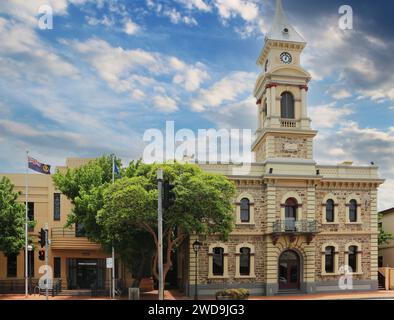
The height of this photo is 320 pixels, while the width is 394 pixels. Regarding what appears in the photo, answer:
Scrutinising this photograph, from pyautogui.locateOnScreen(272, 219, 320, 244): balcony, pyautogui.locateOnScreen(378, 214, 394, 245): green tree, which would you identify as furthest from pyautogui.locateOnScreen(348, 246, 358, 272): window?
pyautogui.locateOnScreen(378, 214, 394, 245): green tree

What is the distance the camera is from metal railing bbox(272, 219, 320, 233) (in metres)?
33.6

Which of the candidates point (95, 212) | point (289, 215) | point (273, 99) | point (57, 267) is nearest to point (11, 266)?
point (57, 267)

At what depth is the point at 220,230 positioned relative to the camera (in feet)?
96.1

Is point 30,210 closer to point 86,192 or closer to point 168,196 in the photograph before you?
point 86,192

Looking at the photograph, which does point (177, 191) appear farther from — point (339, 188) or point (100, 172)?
point (339, 188)

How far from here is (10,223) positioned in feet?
106

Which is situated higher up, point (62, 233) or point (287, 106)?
point (287, 106)

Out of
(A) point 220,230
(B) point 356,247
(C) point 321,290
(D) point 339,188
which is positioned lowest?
(C) point 321,290

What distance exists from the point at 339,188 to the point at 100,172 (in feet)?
61.7

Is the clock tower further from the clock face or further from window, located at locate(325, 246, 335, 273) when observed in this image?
window, located at locate(325, 246, 335, 273)

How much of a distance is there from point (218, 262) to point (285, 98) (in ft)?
47.1

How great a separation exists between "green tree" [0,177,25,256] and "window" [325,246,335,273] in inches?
918
